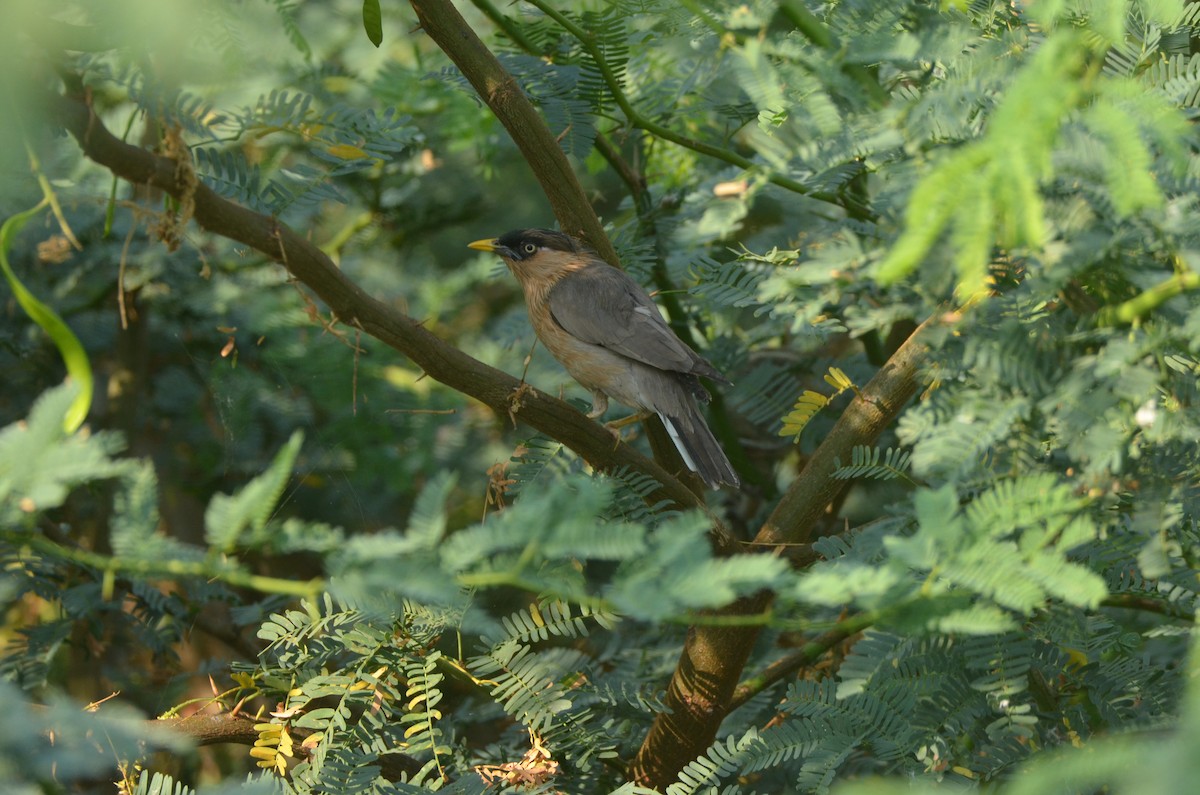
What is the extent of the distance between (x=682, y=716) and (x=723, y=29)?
1837 millimetres

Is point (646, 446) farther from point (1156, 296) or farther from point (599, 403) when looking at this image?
point (1156, 296)

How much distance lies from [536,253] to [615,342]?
71 centimetres

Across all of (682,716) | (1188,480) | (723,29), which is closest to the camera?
(1188,480)

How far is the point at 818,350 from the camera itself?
4.68 m

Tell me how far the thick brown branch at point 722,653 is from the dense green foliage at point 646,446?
127 mm

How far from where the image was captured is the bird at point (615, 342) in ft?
12.0

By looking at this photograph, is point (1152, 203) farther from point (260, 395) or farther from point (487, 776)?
point (260, 395)

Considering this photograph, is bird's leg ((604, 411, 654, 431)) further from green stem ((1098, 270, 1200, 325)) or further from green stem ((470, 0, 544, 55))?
green stem ((1098, 270, 1200, 325))

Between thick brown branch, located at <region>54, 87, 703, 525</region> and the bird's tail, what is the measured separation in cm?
39

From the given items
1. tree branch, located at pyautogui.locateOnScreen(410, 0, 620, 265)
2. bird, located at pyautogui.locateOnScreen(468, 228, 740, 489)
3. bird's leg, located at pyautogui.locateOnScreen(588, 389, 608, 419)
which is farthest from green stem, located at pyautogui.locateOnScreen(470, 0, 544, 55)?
bird's leg, located at pyautogui.locateOnScreen(588, 389, 608, 419)

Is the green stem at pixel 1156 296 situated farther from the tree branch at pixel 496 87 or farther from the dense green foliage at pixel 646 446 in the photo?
the tree branch at pixel 496 87

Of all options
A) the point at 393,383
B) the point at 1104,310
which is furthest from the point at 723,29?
the point at 393,383

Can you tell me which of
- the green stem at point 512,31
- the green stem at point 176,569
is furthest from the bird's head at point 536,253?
the green stem at point 176,569

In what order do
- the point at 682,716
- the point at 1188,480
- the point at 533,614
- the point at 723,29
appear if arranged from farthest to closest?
the point at 682,716, the point at 533,614, the point at 723,29, the point at 1188,480
